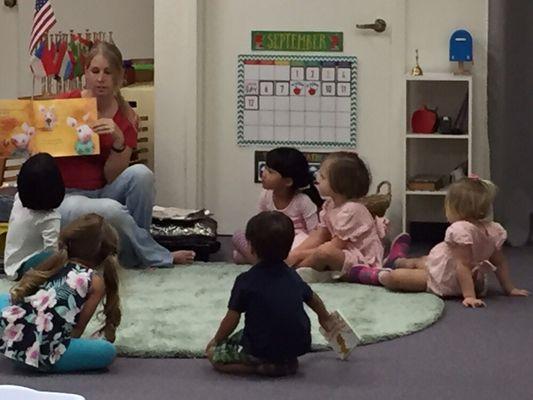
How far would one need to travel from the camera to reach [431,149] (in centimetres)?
548

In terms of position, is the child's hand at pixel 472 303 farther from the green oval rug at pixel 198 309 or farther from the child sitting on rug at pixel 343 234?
the child sitting on rug at pixel 343 234

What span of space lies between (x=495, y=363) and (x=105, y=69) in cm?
217

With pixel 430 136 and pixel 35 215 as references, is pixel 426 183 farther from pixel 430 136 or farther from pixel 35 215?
pixel 35 215

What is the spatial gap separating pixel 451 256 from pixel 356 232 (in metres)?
0.47

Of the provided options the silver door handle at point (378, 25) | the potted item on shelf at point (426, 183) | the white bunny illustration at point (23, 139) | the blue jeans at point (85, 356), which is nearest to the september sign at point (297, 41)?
the silver door handle at point (378, 25)

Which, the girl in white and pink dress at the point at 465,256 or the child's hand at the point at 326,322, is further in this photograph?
the girl in white and pink dress at the point at 465,256

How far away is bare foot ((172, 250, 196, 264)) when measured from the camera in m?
4.73

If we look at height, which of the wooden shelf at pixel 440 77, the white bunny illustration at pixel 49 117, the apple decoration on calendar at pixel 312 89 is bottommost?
the white bunny illustration at pixel 49 117

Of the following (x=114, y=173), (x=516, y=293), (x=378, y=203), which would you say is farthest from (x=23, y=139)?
(x=516, y=293)

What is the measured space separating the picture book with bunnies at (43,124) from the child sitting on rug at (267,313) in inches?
66.0

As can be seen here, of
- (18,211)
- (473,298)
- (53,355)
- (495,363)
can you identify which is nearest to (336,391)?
(495,363)

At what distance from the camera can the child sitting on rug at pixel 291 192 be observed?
4641 millimetres

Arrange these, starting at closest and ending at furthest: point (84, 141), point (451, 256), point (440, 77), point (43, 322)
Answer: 1. point (43, 322)
2. point (451, 256)
3. point (84, 141)
4. point (440, 77)

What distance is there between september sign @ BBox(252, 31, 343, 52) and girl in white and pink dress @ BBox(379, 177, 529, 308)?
1523 millimetres
